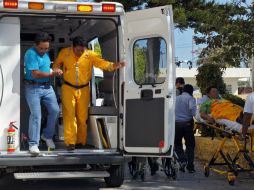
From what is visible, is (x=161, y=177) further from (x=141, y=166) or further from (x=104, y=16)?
(x=104, y=16)

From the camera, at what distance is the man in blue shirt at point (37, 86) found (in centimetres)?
796

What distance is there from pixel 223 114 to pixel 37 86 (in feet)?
10.5

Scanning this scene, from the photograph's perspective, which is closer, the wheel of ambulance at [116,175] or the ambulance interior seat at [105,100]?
the ambulance interior seat at [105,100]

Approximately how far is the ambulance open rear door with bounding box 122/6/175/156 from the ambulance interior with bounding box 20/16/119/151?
29 cm

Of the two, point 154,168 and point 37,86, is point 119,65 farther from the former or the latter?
point 154,168

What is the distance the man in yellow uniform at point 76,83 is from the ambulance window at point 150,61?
0.41 m

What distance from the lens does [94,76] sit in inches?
385

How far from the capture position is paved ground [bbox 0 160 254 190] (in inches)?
355

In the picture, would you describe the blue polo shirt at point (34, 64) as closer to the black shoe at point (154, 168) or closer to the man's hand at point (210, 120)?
the black shoe at point (154, 168)

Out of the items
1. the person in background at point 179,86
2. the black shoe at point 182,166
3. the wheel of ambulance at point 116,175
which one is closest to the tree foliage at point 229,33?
the person in background at point 179,86

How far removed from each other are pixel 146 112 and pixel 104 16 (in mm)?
1471

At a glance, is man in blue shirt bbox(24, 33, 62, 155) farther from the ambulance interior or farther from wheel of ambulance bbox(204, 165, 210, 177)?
wheel of ambulance bbox(204, 165, 210, 177)

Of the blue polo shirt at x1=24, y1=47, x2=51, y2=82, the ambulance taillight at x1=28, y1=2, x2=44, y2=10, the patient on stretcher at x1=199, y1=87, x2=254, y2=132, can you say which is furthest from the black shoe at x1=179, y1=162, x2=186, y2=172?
the ambulance taillight at x1=28, y1=2, x2=44, y2=10

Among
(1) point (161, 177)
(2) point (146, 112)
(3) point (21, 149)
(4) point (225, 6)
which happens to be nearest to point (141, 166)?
(1) point (161, 177)
